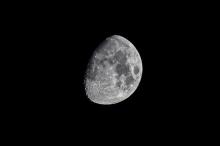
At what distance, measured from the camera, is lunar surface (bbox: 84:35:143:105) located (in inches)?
196

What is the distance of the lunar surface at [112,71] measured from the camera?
4969 mm

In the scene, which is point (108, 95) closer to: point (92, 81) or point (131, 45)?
point (92, 81)

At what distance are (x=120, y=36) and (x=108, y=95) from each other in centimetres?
100

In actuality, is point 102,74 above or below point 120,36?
below

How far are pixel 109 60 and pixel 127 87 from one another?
1.87ft

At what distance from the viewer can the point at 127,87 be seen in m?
5.20

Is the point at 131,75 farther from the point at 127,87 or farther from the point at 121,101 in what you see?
the point at 121,101

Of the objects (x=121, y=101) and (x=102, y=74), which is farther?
(x=121, y=101)

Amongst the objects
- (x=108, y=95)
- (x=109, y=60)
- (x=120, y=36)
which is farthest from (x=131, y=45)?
(x=108, y=95)

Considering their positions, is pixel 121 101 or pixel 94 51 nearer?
pixel 94 51

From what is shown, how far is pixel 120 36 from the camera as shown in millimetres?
5348

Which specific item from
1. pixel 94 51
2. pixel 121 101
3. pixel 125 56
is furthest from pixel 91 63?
pixel 121 101

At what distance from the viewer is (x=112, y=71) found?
195 inches

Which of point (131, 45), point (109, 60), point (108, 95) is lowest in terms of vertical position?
point (108, 95)
